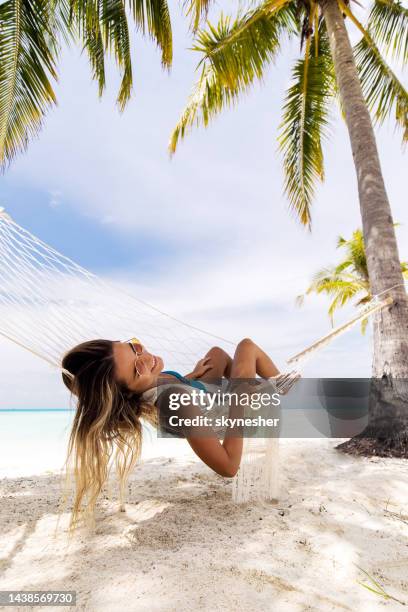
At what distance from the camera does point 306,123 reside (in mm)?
4461

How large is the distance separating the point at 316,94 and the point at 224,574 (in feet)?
14.6

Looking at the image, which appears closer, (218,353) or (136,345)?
(136,345)

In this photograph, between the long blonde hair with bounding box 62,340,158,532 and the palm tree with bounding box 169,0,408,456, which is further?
the palm tree with bounding box 169,0,408,456

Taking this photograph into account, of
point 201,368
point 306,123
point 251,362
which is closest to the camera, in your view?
point 251,362

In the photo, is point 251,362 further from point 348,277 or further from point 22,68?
point 348,277

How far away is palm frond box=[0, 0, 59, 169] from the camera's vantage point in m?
3.18

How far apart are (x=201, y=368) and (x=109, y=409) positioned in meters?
0.59

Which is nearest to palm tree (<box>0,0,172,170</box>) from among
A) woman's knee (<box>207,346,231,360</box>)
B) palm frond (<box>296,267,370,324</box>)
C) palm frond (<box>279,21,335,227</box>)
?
palm frond (<box>279,21,335,227</box>)

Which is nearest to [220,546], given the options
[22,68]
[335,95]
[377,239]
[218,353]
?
[218,353]

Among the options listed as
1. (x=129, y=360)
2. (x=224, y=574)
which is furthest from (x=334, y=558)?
(x=129, y=360)

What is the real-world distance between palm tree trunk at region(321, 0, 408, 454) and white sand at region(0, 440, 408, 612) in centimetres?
62

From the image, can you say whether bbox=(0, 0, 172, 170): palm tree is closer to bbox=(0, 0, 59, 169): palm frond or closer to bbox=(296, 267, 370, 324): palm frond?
bbox=(0, 0, 59, 169): palm frond

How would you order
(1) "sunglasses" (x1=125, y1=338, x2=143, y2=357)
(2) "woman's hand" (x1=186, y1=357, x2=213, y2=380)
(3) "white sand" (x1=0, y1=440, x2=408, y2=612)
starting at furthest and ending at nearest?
1. (2) "woman's hand" (x1=186, y1=357, x2=213, y2=380)
2. (1) "sunglasses" (x1=125, y1=338, x2=143, y2=357)
3. (3) "white sand" (x1=0, y1=440, x2=408, y2=612)

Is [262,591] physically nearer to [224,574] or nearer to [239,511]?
[224,574]
